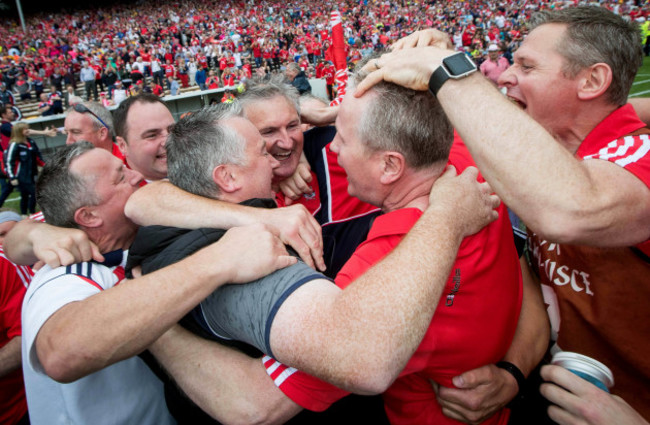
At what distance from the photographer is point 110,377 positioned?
1941 millimetres

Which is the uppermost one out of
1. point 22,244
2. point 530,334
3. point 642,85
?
point 22,244

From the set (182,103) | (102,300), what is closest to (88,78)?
(182,103)

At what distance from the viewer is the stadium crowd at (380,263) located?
4.52 feet

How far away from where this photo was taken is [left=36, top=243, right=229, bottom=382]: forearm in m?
1.40

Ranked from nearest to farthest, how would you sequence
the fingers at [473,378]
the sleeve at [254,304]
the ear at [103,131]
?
the sleeve at [254,304] < the fingers at [473,378] < the ear at [103,131]

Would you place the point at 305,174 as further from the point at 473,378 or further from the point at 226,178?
the point at 473,378

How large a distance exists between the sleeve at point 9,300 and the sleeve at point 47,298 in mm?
843

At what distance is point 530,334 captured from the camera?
1997 mm

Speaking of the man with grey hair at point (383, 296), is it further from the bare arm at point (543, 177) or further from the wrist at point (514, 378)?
the bare arm at point (543, 177)

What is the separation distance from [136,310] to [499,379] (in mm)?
1439

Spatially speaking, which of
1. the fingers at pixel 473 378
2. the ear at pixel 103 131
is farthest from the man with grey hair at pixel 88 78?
the fingers at pixel 473 378

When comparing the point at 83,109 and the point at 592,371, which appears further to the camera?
the point at 83,109

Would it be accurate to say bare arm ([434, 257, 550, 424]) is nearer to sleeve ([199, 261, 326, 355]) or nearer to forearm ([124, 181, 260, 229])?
sleeve ([199, 261, 326, 355])

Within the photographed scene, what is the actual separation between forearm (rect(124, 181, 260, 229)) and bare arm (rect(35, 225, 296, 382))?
383 mm
